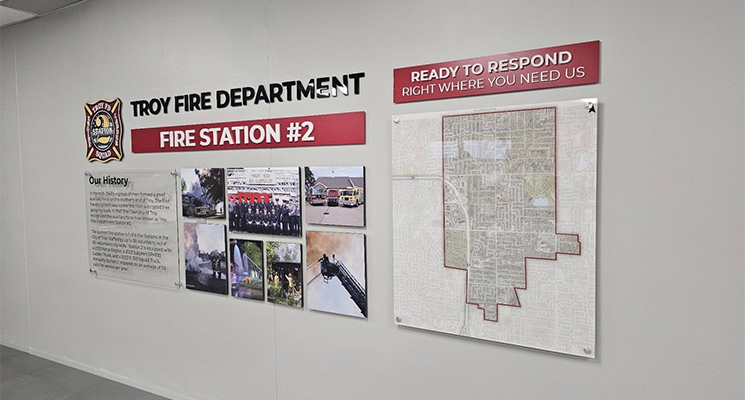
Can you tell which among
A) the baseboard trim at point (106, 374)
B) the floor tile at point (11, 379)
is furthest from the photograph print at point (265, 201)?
the floor tile at point (11, 379)

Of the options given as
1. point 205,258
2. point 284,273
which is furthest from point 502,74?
point 205,258

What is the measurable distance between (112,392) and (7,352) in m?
1.58

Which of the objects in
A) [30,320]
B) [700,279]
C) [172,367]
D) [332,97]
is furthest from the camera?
[30,320]

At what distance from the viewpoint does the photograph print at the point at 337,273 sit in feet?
8.40

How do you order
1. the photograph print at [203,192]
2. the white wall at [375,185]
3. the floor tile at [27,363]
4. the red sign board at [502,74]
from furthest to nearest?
the floor tile at [27,363], the photograph print at [203,192], the red sign board at [502,74], the white wall at [375,185]

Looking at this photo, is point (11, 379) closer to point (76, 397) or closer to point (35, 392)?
point (35, 392)

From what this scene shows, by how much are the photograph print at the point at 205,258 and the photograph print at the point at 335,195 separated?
73 centimetres

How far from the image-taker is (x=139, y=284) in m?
3.46

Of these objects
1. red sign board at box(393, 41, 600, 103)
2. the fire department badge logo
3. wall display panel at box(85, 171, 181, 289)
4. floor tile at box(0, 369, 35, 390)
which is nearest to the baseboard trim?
floor tile at box(0, 369, 35, 390)

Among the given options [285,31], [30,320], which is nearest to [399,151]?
[285,31]

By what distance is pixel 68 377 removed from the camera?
145 inches

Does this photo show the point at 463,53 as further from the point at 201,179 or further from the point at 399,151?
the point at 201,179

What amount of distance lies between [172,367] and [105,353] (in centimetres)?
74

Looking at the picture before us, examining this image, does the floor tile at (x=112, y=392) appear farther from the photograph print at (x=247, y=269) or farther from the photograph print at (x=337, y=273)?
the photograph print at (x=337, y=273)
